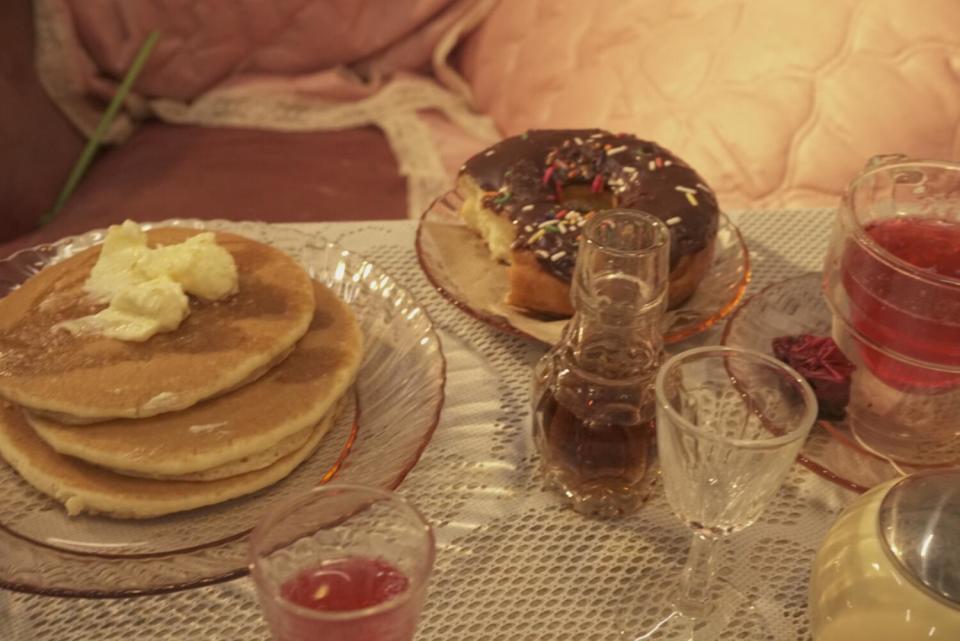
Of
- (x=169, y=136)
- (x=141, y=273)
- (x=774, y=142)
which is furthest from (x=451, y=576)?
(x=169, y=136)

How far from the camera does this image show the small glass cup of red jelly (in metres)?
0.65

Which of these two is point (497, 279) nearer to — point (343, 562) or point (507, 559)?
point (507, 559)

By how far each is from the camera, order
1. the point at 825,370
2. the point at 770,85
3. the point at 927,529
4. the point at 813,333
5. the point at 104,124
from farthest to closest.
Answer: the point at 104,124, the point at 770,85, the point at 813,333, the point at 825,370, the point at 927,529

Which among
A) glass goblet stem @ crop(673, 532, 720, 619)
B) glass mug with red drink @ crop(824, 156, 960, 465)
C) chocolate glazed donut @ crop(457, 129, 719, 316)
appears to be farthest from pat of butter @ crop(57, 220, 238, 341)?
glass mug with red drink @ crop(824, 156, 960, 465)

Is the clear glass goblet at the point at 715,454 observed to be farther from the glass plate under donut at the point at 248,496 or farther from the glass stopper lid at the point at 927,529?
the glass plate under donut at the point at 248,496

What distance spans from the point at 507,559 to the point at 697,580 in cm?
16

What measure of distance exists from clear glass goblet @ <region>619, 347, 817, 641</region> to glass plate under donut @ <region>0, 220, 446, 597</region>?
0.75 ft

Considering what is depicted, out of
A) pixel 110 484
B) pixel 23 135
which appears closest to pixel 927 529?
pixel 110 484

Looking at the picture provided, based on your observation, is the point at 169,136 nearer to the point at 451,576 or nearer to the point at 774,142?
the point at 774,142

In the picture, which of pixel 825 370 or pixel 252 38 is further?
pixel 252 38

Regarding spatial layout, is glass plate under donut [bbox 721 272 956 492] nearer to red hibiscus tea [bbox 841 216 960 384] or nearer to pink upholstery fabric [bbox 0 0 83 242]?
red hibiscus tea [bbox 841 216 960 384]

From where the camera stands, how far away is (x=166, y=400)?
87 cm

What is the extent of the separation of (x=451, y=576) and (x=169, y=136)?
4.58 ft

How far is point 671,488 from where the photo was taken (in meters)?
0.81
